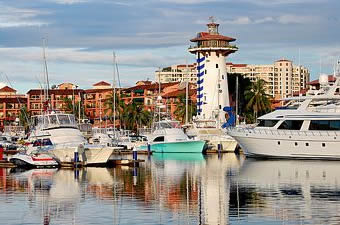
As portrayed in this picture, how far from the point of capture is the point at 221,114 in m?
88.4

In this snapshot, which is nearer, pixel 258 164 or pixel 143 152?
pixel 258 164

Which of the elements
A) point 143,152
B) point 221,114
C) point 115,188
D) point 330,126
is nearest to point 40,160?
point 115,188

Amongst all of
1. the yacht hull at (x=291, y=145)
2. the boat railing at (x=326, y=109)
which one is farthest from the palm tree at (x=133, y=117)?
the boat railing at (x=326, y=109)

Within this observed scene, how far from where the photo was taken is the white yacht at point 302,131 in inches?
2263

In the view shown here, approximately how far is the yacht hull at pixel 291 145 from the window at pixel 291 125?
59 cm

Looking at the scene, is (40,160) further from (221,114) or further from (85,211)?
(221,114)

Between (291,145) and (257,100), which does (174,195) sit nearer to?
(291,145)

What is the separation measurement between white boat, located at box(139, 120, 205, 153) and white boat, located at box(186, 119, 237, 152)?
3114mm

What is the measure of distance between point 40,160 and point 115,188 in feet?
48.1

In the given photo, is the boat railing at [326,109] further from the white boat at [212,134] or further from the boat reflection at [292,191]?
the white boat at [212,134]

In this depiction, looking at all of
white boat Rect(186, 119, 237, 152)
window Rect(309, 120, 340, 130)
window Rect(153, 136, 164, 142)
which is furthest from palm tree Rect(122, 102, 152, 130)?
window Rect(309, 120, 340, 130)

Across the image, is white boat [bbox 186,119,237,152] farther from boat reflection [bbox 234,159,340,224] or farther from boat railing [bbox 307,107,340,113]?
boat reflection [bbox 234,159,340,224]

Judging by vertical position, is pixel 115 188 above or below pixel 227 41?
below

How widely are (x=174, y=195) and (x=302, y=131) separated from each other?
26453 mm
